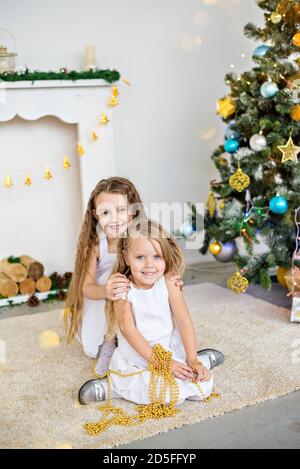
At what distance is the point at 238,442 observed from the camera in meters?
1.70

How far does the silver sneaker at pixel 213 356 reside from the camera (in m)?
2.20

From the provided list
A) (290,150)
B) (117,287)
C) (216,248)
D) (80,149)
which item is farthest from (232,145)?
(117,287)

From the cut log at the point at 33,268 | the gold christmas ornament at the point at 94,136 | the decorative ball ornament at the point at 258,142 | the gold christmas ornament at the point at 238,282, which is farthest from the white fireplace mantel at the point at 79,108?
the gold christmas ornament at the point at 238,282

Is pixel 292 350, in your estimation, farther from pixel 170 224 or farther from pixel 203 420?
pixel 170 224

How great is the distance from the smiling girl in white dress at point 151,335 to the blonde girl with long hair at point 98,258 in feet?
0.63

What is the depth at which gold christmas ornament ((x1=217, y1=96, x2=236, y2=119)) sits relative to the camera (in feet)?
9.94

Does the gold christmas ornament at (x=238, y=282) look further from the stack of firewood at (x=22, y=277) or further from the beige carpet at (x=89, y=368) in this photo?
the stack of firewood at (x=22, y=277)

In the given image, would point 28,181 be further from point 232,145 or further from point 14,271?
point 232,145

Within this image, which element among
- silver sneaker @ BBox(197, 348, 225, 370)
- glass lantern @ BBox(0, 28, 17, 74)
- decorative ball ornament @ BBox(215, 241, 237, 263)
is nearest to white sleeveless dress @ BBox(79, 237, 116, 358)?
silver sneaker @ BBox(197, 348, 225, 370)

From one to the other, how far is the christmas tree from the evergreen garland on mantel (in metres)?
0.62

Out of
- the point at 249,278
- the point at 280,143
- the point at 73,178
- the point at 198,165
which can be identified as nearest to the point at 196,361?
the point at 249,278

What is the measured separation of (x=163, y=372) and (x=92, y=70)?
6.14 feet

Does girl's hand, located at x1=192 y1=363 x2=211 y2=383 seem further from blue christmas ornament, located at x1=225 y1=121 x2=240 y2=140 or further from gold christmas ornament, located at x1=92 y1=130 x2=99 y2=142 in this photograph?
gold christmas ornament, located at x1=92 y1=130 x2=99 y2=142

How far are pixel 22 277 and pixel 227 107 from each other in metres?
1.42
